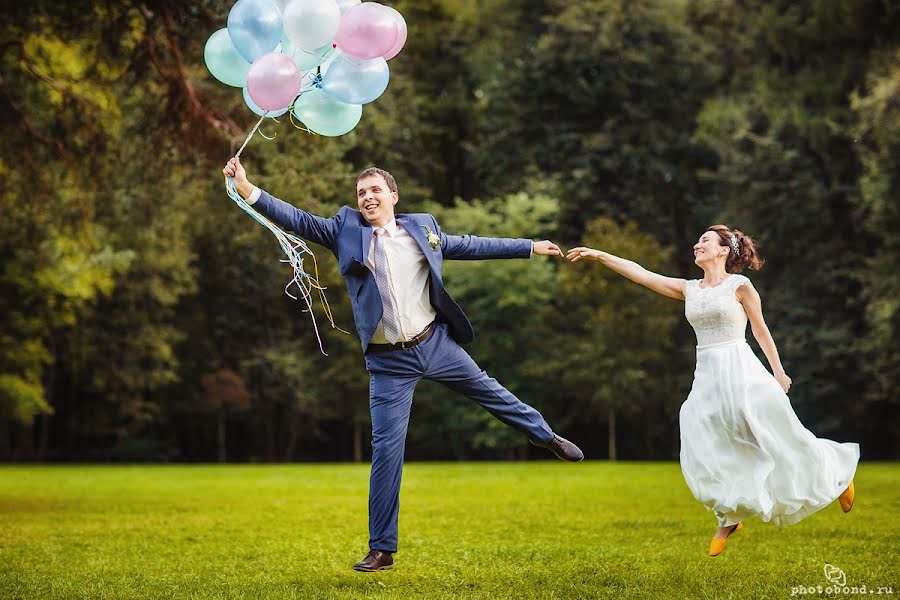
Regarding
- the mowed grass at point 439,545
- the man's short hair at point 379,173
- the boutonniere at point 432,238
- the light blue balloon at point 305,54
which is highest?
the light blue balloon at point 305,54

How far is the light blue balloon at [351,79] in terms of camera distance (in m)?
6.47

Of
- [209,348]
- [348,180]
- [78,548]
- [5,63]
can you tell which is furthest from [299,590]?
[209,348]

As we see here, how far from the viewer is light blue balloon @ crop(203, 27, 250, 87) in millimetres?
6871

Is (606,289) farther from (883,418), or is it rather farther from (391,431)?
(391,431)

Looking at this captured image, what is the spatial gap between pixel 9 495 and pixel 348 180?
6.90m

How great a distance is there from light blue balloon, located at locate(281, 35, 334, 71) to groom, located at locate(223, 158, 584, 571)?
101 centimetres

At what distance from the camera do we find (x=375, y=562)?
5.95 meters

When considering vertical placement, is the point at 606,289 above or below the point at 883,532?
above

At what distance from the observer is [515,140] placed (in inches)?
1211

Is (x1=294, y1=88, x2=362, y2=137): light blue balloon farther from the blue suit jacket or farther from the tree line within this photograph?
the tree line

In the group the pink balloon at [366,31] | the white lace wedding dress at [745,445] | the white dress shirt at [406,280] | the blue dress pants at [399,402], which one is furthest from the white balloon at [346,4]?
the white lace wedding dress at [745,445]

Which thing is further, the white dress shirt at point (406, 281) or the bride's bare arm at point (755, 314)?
the bride's bare arm at point (755, 314)

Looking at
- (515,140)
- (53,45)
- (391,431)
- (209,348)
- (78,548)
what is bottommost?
(78,548)

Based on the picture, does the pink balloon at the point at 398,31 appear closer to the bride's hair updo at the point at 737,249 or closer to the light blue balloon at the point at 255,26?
the light blue balloon at the point at 255,26
